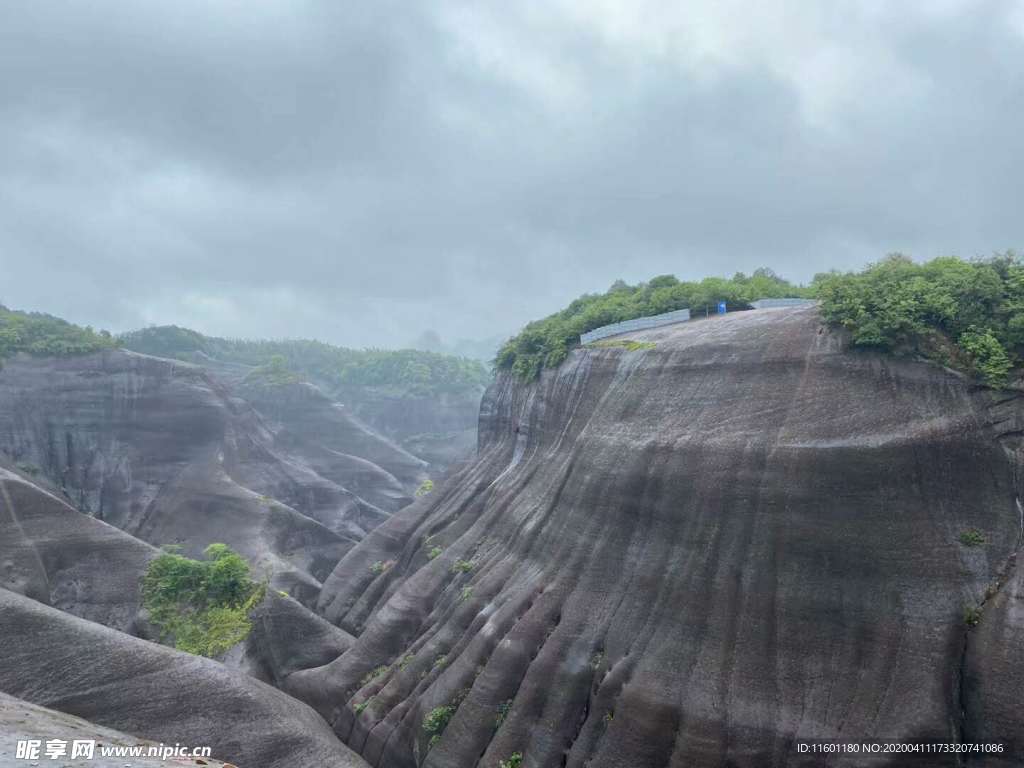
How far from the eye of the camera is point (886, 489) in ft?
57.3

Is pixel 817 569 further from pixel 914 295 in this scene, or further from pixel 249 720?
pixel 249 720

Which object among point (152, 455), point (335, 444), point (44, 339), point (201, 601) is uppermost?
point (44, 339)

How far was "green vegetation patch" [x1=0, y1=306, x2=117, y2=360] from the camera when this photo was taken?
60.4m

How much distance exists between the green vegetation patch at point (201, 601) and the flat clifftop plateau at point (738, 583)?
8774 millimetres

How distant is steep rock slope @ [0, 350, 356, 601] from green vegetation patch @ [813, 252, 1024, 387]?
44992 millimetres

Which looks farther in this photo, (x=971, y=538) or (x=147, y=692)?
(x=147, y=692)

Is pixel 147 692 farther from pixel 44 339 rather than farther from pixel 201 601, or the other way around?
pixel 44 339

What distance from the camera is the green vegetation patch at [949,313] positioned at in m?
18.2

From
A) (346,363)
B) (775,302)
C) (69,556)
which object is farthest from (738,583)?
(346,363)

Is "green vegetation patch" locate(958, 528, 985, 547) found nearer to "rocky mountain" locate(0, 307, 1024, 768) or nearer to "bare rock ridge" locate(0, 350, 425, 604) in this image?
"rocky mountain" locate(0, 307, 1024, 768)

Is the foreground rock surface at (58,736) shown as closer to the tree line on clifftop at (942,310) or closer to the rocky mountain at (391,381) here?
the tree line on clifftop at (942,310)

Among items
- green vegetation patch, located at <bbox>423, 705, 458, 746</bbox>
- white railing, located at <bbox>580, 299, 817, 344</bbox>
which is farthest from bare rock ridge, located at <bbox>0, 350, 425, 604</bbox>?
white railing, located at <bbox>580, 299, 817, 344</bbox>

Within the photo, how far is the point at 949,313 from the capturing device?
19.3 meters

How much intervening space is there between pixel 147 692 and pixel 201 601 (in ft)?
40.2
